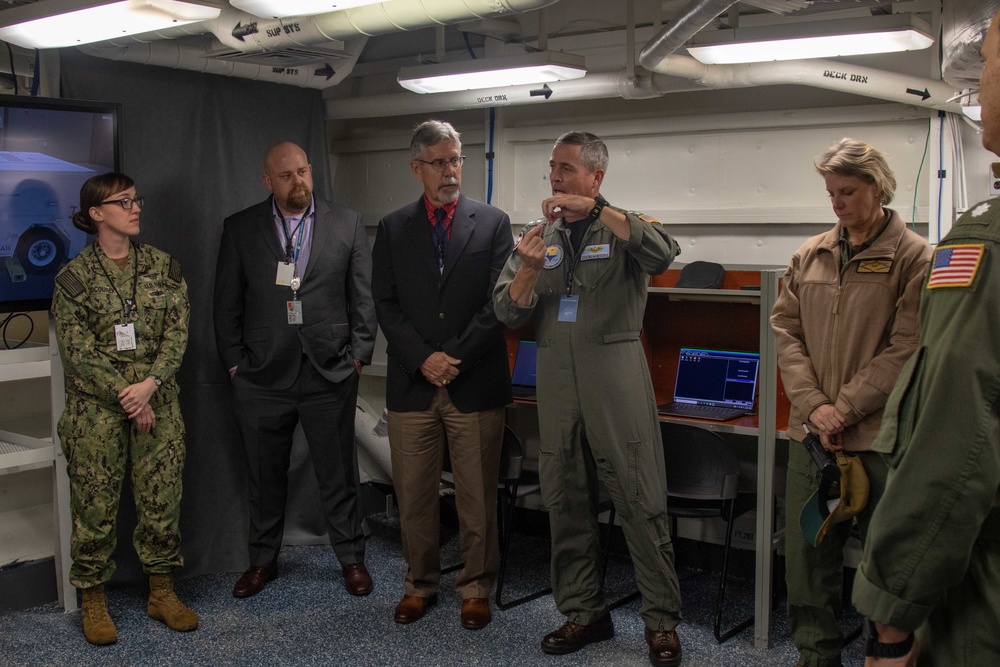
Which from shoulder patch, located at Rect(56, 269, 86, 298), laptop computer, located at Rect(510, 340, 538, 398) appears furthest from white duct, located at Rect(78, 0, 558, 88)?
laptop computer, located at Rect(510, 340, 538, 398)

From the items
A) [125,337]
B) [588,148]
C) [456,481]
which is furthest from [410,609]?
[588,148]

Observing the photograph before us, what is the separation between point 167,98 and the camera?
13.7 ft

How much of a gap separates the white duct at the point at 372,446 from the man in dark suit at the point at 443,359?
123 cm

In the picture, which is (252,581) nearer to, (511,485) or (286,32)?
(511,485)

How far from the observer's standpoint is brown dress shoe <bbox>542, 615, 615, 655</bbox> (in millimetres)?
3359

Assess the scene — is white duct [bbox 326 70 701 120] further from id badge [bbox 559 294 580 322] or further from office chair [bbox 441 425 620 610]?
office chair [bbox 441 425 620 610]

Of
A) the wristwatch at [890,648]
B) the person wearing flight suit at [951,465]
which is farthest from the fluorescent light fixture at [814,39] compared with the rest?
the wristwatch at [890,648]

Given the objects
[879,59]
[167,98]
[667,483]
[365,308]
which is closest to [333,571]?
[365,308]

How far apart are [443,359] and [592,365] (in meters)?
0.64

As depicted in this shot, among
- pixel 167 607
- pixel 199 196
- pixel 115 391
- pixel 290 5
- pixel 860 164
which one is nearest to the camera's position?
pixel 860 164

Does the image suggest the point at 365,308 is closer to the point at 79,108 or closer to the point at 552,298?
the point at 552,298

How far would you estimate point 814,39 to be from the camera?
10.6ft

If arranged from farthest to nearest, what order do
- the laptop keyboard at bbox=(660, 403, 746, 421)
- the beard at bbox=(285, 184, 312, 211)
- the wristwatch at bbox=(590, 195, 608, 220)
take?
the beard at bbox=(285, 184, 312, 211), the laptop keyboard at bbox=(660, 403, 746, 421), the wristwatch at bbox=(590, 195, 608, 220)

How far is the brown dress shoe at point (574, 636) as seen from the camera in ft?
11.0
